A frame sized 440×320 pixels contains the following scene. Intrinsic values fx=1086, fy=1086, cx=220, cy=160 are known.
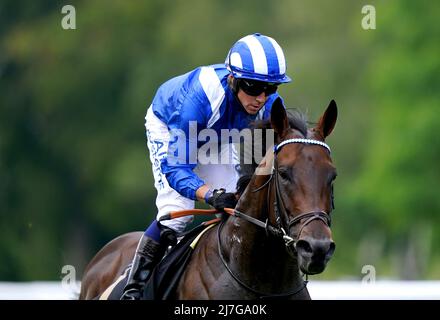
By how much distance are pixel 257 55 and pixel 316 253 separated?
1456 mm

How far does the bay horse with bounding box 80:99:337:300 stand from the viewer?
529 centimetres

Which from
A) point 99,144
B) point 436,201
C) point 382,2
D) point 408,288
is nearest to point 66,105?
point 99,144

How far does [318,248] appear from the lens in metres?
5.14

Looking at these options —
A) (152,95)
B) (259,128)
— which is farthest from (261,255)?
(152,95)

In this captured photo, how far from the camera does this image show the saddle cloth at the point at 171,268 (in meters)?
6.18

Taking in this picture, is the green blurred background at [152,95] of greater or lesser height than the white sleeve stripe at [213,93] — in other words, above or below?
below

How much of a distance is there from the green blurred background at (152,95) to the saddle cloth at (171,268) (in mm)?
17659

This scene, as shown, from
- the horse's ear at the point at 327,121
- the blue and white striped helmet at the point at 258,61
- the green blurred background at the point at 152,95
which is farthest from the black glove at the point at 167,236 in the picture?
the green blurred background at the point at 152,95

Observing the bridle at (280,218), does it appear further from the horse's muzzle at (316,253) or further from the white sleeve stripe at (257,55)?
the white sleeve stripe at (257,55)

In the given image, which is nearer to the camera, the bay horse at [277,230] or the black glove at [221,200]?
the bay horse at [277,230]

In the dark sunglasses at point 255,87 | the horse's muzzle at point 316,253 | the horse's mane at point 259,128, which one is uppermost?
the dark sunglasses at point 255,87

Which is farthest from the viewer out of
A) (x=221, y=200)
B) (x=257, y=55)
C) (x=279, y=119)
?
(x=257, y=55)

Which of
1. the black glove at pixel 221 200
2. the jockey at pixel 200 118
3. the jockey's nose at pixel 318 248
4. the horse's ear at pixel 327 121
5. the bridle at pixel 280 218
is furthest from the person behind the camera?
the jockey at pixel 200 118

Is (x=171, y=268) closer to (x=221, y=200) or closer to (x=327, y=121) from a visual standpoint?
(x=221, y=200)
